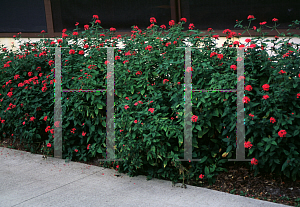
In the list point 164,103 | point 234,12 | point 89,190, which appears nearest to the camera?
point 89,190

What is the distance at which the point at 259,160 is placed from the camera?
11.2 feet

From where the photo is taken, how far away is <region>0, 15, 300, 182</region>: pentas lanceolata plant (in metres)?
3.36

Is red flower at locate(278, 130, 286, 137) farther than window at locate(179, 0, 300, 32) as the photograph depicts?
No

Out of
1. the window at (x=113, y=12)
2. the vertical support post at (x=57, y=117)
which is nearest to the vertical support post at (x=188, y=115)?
the vertical support post at (x=57, y=117)

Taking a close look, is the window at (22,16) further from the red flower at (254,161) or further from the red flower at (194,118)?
the red flower at (254,161)

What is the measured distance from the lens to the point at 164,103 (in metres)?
4.01

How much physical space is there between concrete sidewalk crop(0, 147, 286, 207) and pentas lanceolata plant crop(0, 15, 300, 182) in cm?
21

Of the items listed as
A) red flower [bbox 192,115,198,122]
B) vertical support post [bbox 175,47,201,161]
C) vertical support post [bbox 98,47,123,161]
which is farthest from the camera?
vertical support post [bbox 98,47,123,161]

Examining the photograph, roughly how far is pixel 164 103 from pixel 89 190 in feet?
4.20

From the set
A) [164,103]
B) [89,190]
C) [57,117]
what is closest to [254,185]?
[164,103]

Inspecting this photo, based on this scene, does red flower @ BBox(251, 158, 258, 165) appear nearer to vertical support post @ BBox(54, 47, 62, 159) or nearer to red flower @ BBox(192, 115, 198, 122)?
red flower @ BBox(192, 115, 198, 122)

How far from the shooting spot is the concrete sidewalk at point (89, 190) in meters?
3.29

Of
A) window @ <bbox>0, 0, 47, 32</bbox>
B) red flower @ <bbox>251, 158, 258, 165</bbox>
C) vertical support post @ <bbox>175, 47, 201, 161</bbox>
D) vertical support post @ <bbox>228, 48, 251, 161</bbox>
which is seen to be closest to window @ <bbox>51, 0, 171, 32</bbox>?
window @ <bbox>0, 0, 47, 32</bbox>

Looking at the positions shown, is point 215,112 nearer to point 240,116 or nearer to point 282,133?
point 240,116
